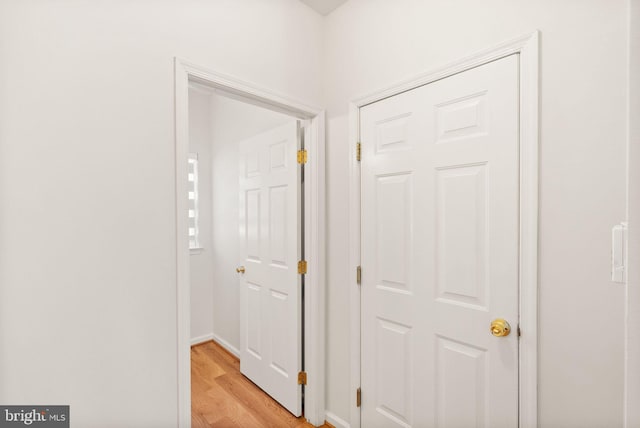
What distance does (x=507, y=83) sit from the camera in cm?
126

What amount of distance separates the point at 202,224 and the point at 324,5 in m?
2.35

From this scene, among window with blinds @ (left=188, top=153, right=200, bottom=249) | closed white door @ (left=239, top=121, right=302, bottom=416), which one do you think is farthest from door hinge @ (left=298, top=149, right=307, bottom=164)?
window with blinds @ (left=188, top=153, right=200, bottom=249)

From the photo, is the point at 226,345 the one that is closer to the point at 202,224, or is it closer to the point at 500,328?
the point at 202,224

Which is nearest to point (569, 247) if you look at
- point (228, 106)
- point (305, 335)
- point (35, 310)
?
point (305, 335)

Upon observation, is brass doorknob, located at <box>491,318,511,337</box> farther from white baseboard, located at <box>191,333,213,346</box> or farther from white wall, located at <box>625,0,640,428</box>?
white baseboard, located at <box>191,333,213,346</box>

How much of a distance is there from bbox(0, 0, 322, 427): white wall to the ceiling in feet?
2.42

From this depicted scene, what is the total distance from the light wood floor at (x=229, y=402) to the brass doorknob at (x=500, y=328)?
1378 millimetres

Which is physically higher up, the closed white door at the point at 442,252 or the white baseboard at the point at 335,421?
the closed white door at the point at 442,252

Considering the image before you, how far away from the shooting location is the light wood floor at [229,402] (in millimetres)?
2031

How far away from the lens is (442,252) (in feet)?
4.80

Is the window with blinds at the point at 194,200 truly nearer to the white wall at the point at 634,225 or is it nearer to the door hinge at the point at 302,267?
the door hinge at the point at 302,267
